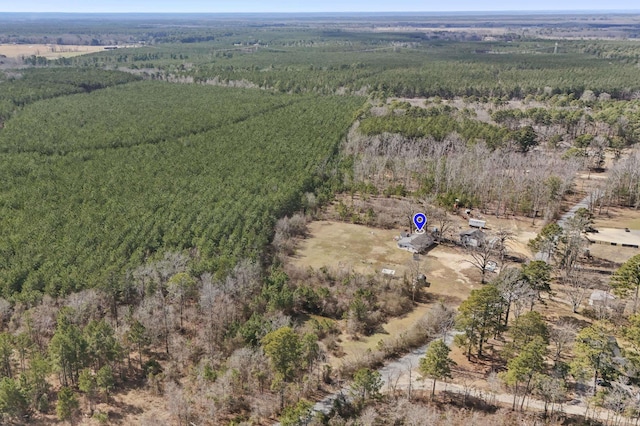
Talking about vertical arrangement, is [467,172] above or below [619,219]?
above

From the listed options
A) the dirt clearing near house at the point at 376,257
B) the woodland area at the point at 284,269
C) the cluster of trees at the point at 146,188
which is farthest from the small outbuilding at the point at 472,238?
the cluster of trees at the point at 146,188

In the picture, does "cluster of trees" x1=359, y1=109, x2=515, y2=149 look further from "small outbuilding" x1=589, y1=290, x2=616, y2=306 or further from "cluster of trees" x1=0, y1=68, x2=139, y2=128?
"cluster of trees" x1=0, y1=68, x2=139, y2=128

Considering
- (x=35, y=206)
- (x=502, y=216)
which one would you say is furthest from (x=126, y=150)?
(x=502, y=216)

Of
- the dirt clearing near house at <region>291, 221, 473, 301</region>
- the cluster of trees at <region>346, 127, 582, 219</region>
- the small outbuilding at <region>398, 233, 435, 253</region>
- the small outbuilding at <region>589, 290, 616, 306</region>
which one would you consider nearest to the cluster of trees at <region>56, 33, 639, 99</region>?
the cluster of trees at <region>346, 127, 582, 219</region>

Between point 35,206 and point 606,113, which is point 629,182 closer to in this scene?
point 606,113

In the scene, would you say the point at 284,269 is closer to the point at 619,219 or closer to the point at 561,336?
the point at 561,336

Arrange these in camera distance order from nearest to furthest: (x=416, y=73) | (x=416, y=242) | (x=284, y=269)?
(x=284, y=269) < (x=416, y=242) < (x=416, y=73)

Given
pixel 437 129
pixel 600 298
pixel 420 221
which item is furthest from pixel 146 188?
pixel 437 129
